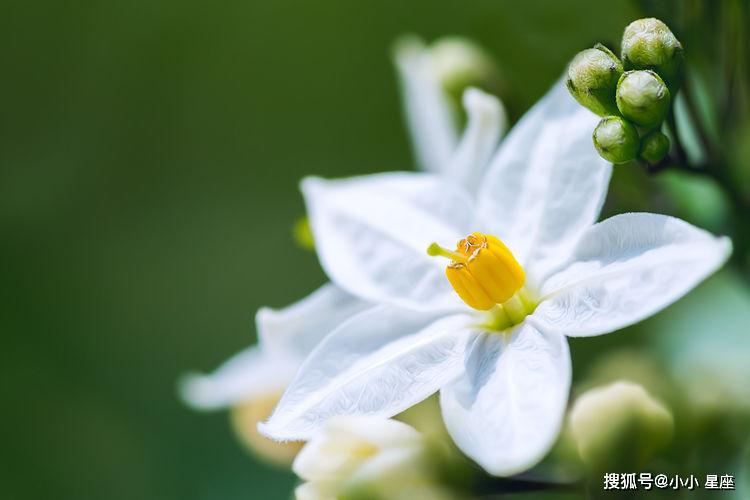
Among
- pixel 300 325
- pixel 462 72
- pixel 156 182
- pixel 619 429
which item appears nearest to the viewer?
pixel 619 429

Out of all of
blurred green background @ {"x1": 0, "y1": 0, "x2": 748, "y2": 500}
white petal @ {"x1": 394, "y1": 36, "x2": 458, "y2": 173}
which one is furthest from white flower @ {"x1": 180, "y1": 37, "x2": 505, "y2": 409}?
blurred green background @ {"x1": 0, "y1": 0, "x2": 748, "y2": 500}

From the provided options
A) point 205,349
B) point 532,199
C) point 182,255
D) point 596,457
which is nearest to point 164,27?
point 182,255

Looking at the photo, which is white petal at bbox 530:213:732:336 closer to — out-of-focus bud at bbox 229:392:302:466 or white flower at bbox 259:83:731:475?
white flower at bbox 259:83:731:475

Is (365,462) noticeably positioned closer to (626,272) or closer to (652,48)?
(626,272)

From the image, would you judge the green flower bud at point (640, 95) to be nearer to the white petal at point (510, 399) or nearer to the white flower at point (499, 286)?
the white flower at point (499, 286)

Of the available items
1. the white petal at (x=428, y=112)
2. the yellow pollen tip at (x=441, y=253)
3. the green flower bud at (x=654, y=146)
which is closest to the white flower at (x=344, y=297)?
the white petal at (x=428, y=112)

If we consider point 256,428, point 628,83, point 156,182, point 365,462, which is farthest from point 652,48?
point 156,182

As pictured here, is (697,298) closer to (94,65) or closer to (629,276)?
(629,276)
